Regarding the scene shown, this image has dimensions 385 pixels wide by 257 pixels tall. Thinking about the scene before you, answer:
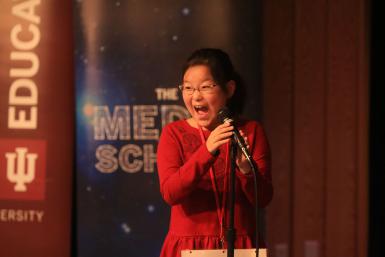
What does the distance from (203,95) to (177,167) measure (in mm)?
229

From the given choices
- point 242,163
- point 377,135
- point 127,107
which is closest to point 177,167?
point 242,163

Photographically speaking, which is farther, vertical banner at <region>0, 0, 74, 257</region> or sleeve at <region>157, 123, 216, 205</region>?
vertical banner at <region>0, 0, 74, 257</region>

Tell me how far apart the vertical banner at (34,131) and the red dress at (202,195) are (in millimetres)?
1264

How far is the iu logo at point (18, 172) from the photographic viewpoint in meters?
2.79

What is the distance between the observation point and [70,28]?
284 centimetres

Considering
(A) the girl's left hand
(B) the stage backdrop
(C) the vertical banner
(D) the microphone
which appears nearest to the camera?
(D) the microphone

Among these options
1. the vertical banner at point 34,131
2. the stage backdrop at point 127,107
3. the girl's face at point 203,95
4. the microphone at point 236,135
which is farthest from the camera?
the vertical banner at point 34,131

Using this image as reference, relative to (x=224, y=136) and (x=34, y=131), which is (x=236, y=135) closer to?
(x=224, y=136)

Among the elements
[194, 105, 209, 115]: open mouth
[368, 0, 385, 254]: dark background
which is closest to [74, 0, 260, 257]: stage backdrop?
[368, 0, 385, 254]: dark background

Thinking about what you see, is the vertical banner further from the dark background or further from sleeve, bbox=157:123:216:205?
the dark background

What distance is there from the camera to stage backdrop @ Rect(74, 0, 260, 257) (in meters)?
2.65

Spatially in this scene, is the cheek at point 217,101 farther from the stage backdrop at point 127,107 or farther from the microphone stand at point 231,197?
the stage backdrop at point 127,107

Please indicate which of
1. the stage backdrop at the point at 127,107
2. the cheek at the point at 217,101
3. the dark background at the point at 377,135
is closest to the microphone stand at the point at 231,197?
the cheek at the point at 217,101

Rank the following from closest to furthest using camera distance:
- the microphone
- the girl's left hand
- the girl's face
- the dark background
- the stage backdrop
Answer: the microphone → the girl's left hand → the girl's face → the stage backdrop → the dark background
